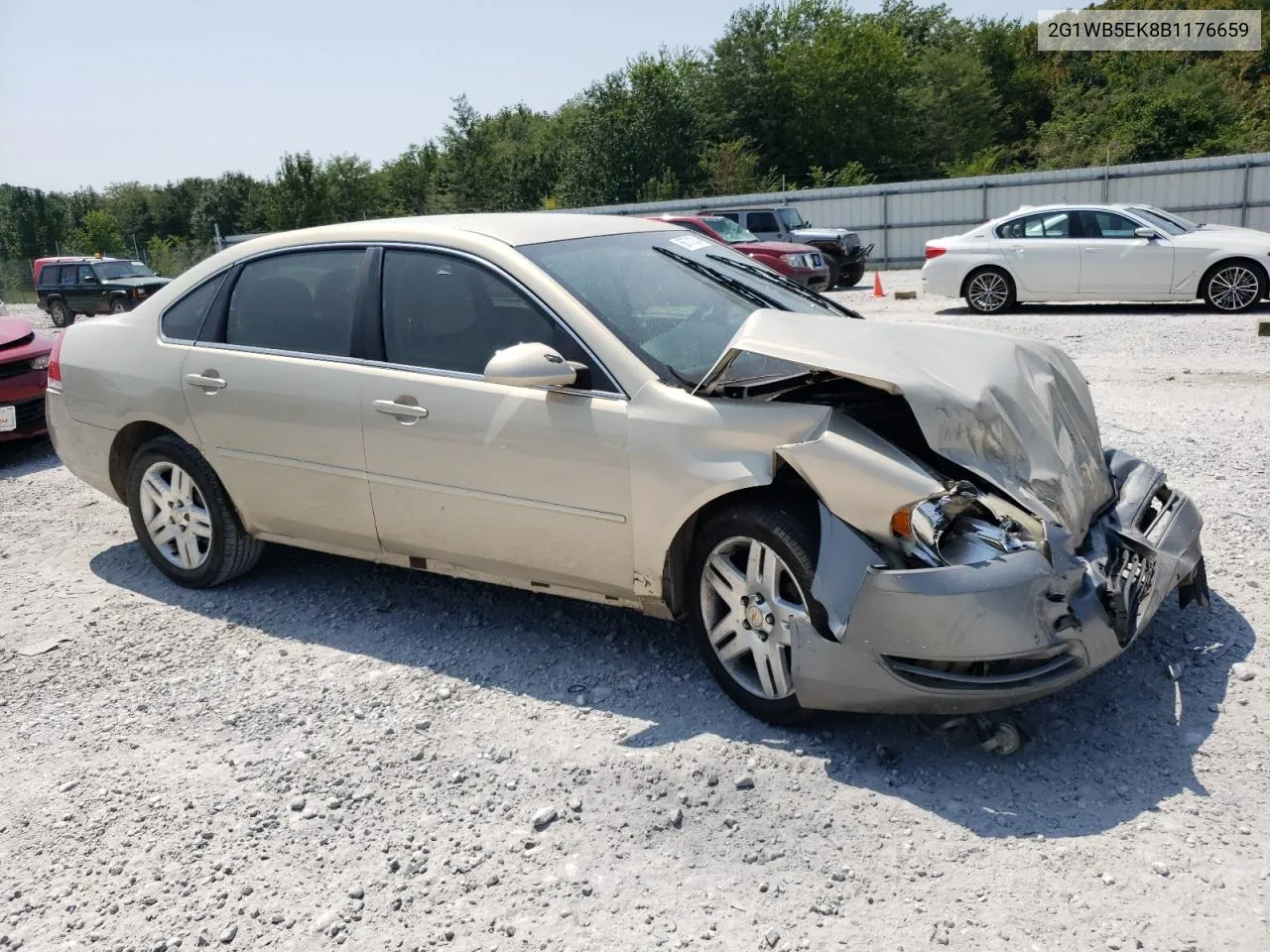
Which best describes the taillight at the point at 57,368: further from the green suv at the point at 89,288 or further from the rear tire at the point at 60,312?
the rear tire at the point at 60,312

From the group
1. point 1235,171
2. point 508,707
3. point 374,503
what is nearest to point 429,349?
point 374,503

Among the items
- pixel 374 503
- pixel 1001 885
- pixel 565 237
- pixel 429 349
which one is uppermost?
pixel 565 237

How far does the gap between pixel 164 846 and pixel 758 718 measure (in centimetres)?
186

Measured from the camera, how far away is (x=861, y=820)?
295 cm

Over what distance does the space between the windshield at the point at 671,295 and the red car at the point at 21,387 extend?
5835 mm

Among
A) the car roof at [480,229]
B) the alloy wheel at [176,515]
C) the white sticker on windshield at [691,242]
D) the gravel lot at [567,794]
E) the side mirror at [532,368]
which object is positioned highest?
the car roof at [480,229]

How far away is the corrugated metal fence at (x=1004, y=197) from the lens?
951 inches

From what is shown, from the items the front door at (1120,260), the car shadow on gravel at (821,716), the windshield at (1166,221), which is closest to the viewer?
the car shadow on gravel at (821,716)

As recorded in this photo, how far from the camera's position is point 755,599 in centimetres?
339

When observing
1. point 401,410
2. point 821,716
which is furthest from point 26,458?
point 821,716

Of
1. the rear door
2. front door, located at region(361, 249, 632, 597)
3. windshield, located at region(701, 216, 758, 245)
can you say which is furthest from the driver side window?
windshield, located at region(701, 216, 758, 245)

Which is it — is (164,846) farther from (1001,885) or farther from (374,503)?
(1001,885)

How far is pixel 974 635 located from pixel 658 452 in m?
1.17

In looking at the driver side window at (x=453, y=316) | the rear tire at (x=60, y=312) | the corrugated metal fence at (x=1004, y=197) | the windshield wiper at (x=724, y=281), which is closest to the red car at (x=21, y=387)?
the driver side window at (x=453, y=316)
